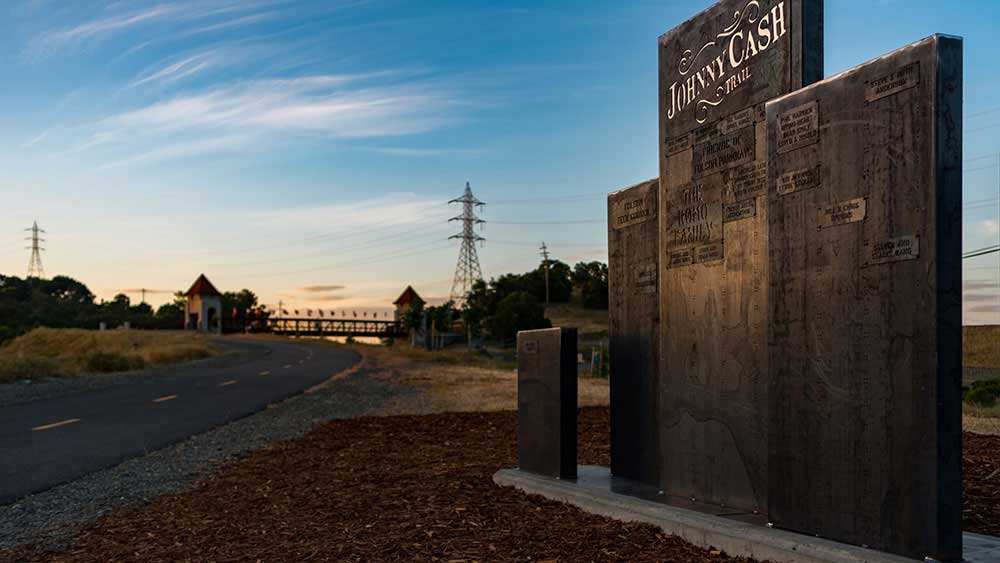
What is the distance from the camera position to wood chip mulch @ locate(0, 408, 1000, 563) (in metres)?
5.41

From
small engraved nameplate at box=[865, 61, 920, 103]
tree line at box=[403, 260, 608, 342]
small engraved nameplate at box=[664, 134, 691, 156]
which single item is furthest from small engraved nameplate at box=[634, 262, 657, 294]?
tree line at box=[403, 260, 608, 342]

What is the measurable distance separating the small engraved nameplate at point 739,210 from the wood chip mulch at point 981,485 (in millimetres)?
2714

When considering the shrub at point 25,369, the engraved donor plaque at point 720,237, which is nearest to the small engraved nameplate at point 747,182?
the engraved donor plaque at point 720,237

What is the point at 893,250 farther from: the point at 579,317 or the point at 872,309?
the point at 579,317

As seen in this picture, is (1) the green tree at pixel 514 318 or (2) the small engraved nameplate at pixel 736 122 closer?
(2) the small engraved nameplate at pixel 736 122

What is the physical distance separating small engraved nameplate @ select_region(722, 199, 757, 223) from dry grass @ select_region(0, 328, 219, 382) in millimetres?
24213

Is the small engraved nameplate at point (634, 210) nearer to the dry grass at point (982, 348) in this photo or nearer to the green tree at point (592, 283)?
the dry grass at point (982, 348)

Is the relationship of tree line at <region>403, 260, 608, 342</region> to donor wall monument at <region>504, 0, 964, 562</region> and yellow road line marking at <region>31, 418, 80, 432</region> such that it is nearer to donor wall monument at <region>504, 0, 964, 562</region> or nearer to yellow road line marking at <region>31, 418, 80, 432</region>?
yellow road line marking at <region>31, 418, 80, 432</region>

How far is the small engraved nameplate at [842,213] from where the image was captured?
15.3ft

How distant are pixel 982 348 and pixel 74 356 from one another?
1350 inches

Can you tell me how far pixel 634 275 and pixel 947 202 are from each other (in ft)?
10.9

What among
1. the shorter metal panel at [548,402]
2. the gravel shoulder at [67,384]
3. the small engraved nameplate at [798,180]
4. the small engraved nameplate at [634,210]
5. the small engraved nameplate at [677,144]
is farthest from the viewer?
the gravel shoulder at [67,384]

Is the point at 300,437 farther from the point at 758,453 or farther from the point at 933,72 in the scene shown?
the point at 933,72

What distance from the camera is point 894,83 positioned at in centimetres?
453
